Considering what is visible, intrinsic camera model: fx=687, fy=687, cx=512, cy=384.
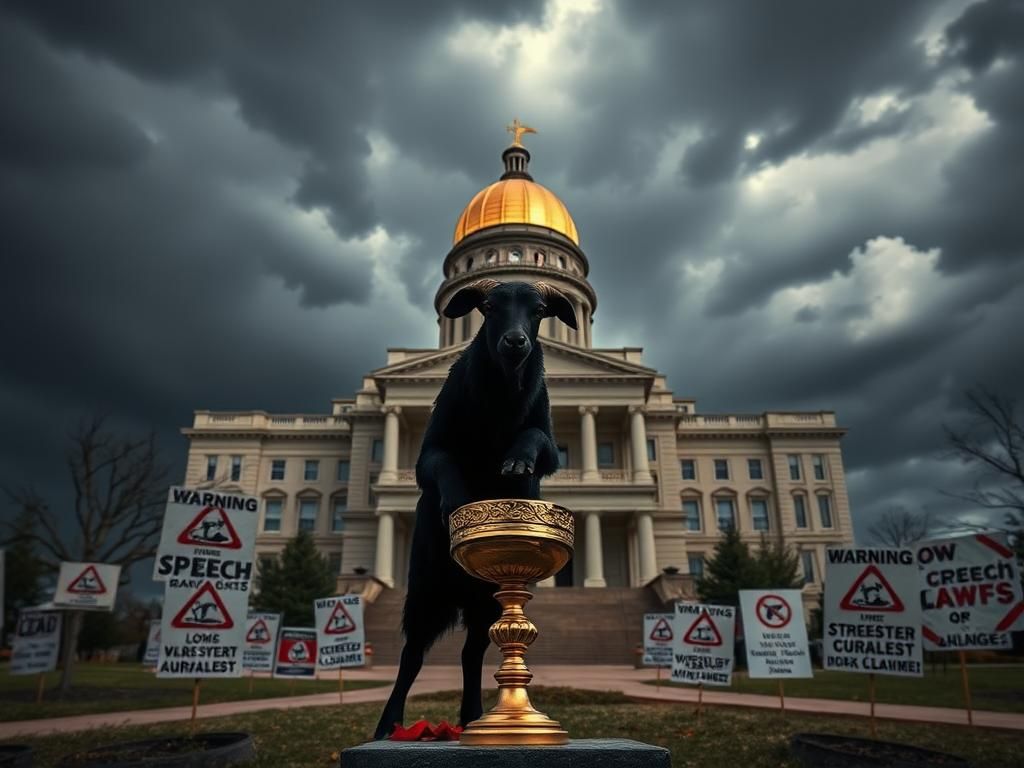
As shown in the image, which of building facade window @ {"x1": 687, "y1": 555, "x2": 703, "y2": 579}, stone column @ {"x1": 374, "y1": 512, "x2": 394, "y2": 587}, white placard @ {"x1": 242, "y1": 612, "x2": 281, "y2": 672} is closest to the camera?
white placard @ {"x1": 242, "y1": 612, "x2": 281, "y2": 672}

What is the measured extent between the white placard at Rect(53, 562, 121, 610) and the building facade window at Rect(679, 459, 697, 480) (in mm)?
46979

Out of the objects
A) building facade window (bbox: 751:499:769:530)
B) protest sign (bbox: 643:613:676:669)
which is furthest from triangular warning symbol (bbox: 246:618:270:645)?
building facade window (bbox: 751:499:769:530)

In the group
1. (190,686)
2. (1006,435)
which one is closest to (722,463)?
(1006,435)

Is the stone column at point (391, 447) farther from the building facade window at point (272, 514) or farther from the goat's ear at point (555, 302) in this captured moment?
the goat's ear at point (555, 302)

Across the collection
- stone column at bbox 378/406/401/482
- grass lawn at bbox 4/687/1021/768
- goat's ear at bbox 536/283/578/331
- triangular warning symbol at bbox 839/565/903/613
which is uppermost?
stone column at bbox 378/406/401/482

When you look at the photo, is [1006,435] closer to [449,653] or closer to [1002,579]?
[1002,579]

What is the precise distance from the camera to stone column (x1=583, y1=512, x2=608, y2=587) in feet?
124

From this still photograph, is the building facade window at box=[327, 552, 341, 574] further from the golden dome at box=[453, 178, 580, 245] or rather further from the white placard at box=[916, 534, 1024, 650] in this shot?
the white placard at box=[916, 534, 1024, 650]

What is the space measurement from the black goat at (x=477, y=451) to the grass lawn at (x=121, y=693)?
12289mm

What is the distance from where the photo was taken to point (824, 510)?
5478cm

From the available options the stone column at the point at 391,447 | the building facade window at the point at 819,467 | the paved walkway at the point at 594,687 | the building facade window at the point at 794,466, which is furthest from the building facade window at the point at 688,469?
the paved walkway at the point at 594,687

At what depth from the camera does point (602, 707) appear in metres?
12.5

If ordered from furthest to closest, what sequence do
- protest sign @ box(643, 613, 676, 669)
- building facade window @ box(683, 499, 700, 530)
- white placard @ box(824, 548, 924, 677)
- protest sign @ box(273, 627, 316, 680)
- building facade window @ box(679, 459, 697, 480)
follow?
building facade window @ box(679, 459, 697, 480), building facade window @ box(683, 499, 700, 530), protest sign @ box(643, 613, 676, 669), protest sign @ box(273, 627, 316, 680), white placard @ box(824, 548, 924, 677)

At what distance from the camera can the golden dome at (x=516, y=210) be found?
6284cm
